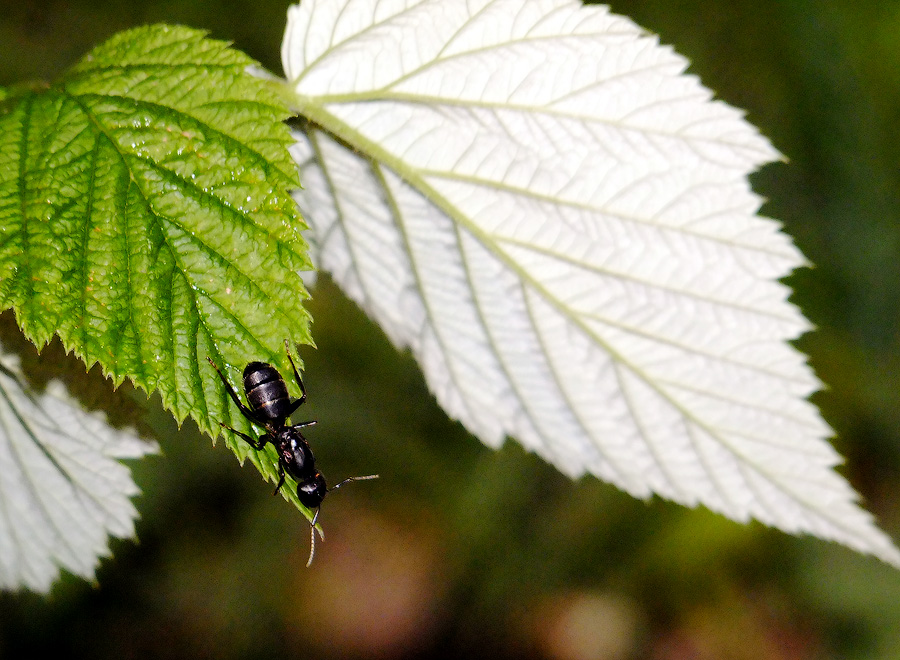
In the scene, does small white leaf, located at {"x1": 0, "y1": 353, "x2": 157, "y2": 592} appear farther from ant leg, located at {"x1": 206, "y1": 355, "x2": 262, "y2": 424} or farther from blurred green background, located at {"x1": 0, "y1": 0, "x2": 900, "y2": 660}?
blurred green background, located at {"x1": 0, "y1": 0, "x2": 900, "y2": 660}

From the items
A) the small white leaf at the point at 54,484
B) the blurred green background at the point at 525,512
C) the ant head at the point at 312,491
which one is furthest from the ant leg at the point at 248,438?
the blurred green background at the point at 525,512

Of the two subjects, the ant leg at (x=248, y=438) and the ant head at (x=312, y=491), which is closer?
the ant leg at (x=248, y=438)

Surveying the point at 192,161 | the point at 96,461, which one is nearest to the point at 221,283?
the point at 192,161

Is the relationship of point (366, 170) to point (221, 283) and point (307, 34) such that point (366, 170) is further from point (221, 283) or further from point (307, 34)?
point (221, 283)

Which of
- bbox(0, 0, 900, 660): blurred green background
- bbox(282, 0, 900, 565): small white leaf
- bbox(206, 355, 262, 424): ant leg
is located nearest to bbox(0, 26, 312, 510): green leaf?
bbox(206, 355, 262, 424): ant leg

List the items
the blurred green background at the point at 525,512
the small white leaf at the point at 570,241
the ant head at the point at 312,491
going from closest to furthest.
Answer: the small white leaf at the point at 570,241, the ant head at the point at 312,491, the blurred green background at the point at 525,512

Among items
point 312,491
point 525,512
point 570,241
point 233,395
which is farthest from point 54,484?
point 525,512

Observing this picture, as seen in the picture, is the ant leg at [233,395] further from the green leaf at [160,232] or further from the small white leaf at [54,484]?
the small white leaf at [54,484]

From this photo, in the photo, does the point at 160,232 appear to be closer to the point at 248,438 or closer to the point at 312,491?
the point at 248,438
